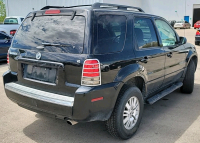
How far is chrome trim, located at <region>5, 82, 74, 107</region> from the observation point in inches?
113

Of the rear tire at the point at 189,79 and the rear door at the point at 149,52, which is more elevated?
the rear door at the point at 149,52

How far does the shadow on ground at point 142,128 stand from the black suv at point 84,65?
0.32 m

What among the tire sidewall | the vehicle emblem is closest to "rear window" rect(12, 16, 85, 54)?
the vehicle emblem

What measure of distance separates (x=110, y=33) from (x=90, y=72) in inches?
26.6

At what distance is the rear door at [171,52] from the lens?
4430 mm

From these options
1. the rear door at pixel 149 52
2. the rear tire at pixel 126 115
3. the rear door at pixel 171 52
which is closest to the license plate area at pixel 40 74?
the rear tire at pixel 126 115

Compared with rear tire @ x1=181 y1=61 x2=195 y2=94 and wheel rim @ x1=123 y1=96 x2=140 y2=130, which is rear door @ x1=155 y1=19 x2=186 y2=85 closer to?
rear tire @ x1=181 y1=61 x2=195 y2=94

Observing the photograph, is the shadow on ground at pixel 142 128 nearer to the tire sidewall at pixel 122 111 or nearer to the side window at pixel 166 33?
the tire sidewall at pixel 122 111

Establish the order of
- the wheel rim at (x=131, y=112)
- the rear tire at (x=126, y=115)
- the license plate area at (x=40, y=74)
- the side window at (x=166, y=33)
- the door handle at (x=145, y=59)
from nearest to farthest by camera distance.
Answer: the license plate area at (x=40, y=74) < the rear tire at (x=126, y=115) < the wheel rim at (x=131, y=112) < the door handle at (x=145, y=59) < the side window at (x=166, y=33)

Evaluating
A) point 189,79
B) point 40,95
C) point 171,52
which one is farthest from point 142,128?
point 189,79

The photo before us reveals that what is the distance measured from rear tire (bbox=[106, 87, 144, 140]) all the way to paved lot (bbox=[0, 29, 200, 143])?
181 mm

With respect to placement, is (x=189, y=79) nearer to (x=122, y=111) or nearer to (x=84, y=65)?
(x=122, y=111)

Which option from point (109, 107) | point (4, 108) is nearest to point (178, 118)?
point (109, 107)

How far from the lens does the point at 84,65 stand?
9.26 feet
